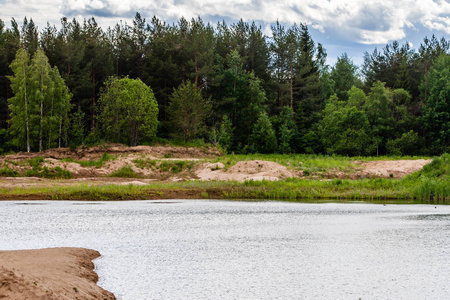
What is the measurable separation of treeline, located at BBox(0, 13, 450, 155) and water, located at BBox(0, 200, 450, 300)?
35525 mm

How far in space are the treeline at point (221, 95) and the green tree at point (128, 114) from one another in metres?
0.16

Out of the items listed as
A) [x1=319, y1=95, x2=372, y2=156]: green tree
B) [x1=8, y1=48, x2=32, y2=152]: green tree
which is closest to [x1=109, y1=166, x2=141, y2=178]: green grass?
[x1=8, y1=48, x2=32, y2=152]: green tree

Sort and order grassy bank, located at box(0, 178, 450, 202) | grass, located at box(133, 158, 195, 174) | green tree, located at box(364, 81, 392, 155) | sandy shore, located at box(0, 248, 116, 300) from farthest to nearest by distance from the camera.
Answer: green tree, located at box(364, 81, 392, 155), grass, located at box(133, 158, 195, 174), grassy bank, located at box(0, 178, 450, 202), sandy shore, located at box(0, 248, 116, 300)

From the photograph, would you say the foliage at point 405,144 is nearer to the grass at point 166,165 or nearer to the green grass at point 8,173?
the grass at point 166,165

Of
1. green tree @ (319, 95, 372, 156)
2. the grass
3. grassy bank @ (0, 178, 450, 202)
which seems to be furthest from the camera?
green tree @ (319, 95, 372, 156)

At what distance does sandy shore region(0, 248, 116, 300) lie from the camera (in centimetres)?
490

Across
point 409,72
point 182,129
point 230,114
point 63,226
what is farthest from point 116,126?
point 409,72

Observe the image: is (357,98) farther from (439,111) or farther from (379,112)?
(439,111)

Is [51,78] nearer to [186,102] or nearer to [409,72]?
[186,102]

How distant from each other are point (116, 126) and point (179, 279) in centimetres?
4309

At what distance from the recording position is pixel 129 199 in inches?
840

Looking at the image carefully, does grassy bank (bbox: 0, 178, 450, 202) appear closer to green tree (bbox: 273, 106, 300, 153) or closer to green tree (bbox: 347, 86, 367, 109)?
green tree (bbox: 273, 106, 300, 153)

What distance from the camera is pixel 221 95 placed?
6619 cm

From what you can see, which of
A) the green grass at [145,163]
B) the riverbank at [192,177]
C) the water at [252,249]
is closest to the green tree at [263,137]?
the riverbank at [192,177]
